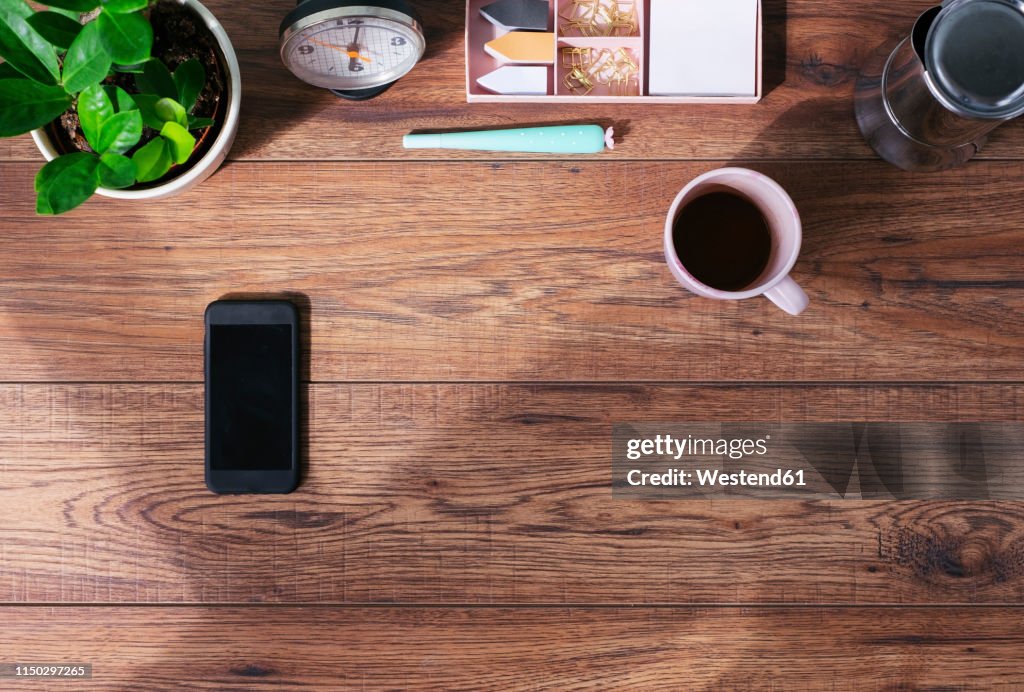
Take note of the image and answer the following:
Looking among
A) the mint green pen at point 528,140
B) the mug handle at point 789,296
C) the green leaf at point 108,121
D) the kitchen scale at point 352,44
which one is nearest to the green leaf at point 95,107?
the green leaf at point 108,121

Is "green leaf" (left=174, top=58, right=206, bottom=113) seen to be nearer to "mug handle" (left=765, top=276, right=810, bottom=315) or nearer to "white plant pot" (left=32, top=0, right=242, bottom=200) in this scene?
"white plant pot" (left=32, top=0, right=242, bottom=200)

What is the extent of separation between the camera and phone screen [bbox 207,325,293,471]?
0.73 m

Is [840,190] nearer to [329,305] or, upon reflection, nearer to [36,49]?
[329,305]

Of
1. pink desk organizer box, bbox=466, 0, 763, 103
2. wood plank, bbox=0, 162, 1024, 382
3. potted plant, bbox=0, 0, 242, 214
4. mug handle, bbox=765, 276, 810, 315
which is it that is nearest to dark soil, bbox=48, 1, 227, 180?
potted plant, bbox=0, 0, 242, 214

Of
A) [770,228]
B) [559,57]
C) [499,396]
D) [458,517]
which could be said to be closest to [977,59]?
[770,228]

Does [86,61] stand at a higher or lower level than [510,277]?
higher

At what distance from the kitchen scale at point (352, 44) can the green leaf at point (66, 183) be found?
8.2 inches

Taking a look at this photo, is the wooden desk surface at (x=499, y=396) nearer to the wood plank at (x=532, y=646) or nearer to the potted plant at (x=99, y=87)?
the wood plank at (x=532, y=646)

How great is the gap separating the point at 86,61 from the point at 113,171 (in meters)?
0.07

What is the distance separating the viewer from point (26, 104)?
52 cm

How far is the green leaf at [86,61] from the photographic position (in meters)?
0.51

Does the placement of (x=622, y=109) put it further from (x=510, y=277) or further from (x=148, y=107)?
(x=148, y=107)

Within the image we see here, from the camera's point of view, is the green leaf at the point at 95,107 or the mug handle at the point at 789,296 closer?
the green leaf at the point at 95,107

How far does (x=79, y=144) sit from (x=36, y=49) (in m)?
0.11
